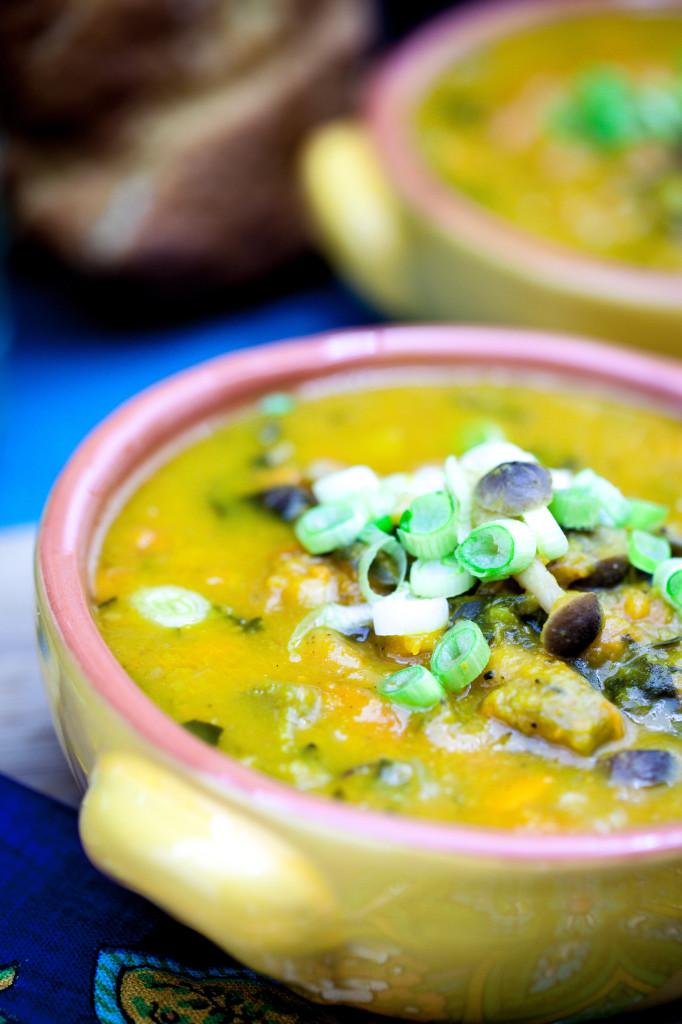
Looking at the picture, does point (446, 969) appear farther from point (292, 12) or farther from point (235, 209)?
point (292, 12)

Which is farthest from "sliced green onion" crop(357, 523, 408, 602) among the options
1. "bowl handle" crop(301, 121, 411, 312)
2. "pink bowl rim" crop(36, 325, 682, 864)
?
"bowl handle" crop(301, 121, 411, 312)

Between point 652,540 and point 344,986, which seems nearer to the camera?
point 344,986

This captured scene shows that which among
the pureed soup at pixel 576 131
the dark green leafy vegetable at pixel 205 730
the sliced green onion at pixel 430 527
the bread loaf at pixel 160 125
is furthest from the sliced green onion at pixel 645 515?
the bread loaf at pixel 160 125

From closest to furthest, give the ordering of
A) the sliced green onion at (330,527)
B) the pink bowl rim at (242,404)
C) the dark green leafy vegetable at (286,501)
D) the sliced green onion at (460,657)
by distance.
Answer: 1. the pink bowl rim at (242,404)
2. the sliced green onion at (460,657)
3. the sliced green onion at (330,527)
4. the dark green leafy vegetable at (286,501)

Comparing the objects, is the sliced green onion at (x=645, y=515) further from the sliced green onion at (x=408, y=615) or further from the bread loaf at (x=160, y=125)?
the bread loaf at (x=160, y=125)

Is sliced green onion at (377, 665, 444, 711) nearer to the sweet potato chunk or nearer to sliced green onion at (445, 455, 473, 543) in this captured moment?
the sweet potato chunk

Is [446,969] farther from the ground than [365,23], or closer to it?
closer to it

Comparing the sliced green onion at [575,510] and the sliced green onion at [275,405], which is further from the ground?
the sliced green onion at [575,510]

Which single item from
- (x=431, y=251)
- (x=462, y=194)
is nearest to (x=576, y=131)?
(x=462, y=194)

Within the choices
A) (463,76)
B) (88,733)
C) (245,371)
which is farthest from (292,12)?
(88,733)
